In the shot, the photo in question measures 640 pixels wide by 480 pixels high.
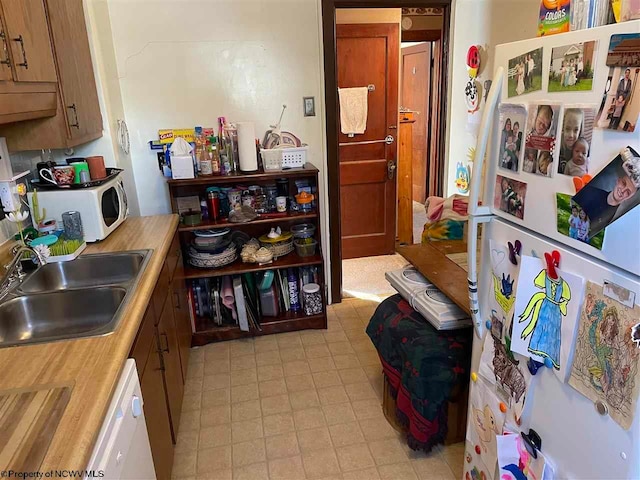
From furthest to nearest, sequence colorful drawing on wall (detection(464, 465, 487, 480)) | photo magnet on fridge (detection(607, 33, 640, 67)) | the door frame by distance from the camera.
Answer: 1. the door frame
2. colorful drawing on wall (detection(464, 465, 487, 480))
3. photo magnet on fridge (detection(607, 33, 640, 67))

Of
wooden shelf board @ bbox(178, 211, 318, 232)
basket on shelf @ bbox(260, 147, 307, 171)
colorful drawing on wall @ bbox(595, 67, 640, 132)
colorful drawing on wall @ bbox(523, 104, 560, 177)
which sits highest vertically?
colorful drawing on wall @ bbox(595, 67, 640, 132)

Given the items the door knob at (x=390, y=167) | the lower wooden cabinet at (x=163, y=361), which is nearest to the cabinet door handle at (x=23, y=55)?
the lower wooden cabinet at (x=163, y=361)

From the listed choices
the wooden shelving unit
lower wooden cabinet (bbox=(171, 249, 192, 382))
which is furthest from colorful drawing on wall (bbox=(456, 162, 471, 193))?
lower wooden cabinet (bbox=(171, 249, 192, 382))

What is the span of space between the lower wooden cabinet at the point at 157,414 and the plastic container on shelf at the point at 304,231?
1.46m

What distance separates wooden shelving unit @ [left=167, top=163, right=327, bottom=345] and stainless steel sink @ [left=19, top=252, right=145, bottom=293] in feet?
2.55

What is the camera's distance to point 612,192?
3.15 feet

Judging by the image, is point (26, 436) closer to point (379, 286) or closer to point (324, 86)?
point (324, 86)

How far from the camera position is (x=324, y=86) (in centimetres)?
309

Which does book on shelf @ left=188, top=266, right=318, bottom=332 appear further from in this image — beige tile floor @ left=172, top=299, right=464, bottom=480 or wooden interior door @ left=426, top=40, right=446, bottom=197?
wooden interior door @ left=426, top=40, right=446, bottom=197

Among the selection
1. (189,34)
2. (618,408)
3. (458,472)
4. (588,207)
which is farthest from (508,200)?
(189,34)

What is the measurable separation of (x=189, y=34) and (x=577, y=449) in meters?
2.83

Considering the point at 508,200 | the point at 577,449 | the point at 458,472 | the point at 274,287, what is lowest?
the point at 458,472

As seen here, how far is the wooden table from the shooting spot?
1887 mm

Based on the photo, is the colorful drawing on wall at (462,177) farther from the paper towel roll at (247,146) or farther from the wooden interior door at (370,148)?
the paper towel roll at (247,146)
